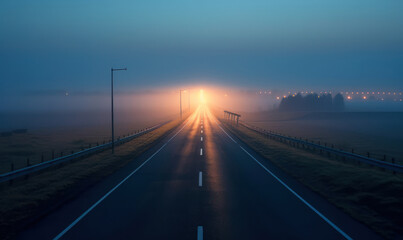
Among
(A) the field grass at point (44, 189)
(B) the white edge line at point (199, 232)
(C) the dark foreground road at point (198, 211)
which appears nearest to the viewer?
(B) the white edge line at point (199, 232)

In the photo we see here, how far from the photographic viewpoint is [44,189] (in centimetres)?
1182

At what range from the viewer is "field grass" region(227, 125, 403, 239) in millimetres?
8391

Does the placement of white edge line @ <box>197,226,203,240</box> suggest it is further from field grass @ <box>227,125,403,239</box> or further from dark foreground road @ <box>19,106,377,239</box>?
field grass @ <box>227,125,403,239</box>

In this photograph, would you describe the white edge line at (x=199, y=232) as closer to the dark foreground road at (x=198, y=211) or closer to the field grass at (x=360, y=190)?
the dark foreground road at (x=198, y=211)

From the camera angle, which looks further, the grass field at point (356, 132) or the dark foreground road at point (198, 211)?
the grass field at point (356, 132)

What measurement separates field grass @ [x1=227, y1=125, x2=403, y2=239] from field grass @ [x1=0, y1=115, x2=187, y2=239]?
36.4 ft

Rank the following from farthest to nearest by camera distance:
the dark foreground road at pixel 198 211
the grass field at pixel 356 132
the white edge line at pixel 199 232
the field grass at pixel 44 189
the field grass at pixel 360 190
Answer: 1. the grass field at pixel 356 132
2. the field grass at pixel 44 189
3. the field grass at pixel 360 190
4. the dark foreground road at pixel 198 211
5. the white edge line at pixel 199 232

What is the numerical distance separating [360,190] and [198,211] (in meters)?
7.72

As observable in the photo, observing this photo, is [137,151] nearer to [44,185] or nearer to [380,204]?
[44,185]

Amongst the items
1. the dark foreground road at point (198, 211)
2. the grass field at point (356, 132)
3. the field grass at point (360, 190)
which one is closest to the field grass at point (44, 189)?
the dark foreground road at point (198, 211)

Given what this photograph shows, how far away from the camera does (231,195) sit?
10961 mm

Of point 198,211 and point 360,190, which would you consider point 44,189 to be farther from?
point 360,190

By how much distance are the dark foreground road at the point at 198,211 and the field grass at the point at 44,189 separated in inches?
25.7

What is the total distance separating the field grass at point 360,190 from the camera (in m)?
8.39
